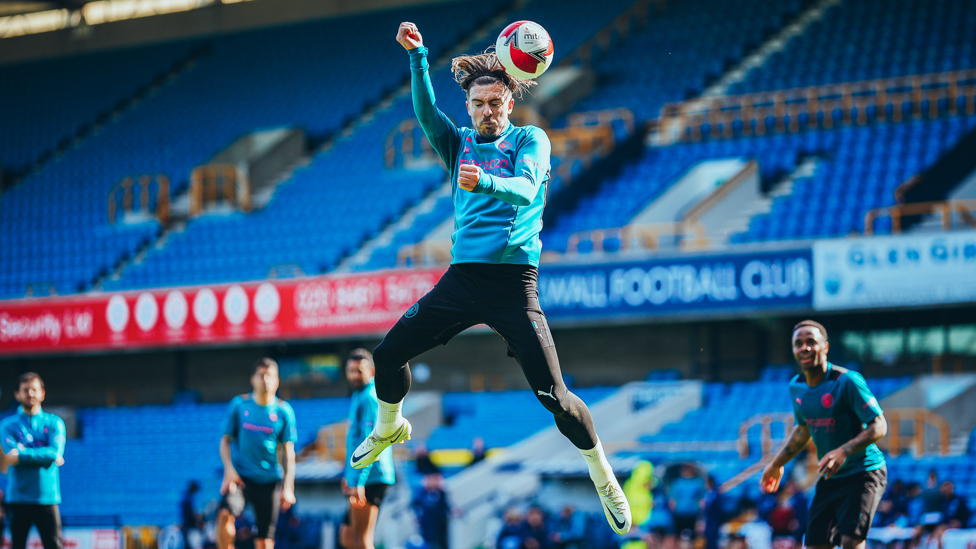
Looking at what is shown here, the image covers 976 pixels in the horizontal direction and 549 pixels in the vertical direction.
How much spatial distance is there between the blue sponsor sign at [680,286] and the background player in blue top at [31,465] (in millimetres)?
10857

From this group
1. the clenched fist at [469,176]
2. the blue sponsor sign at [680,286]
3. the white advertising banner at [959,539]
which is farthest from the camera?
the blue sponsor sign at [680,286]

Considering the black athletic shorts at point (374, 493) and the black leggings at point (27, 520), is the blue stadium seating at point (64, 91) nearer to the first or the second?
the black leggings at point (27, 520)

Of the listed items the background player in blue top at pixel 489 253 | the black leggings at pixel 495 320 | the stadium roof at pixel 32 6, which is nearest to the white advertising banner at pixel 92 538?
the background player in blue top at pixel 489 253

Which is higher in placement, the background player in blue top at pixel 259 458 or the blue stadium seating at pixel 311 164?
the blue stadium seating at pixel 311 164

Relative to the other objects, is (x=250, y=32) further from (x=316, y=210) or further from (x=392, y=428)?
(x=392, y=428)

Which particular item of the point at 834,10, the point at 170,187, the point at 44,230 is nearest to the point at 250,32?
the point at 170,187

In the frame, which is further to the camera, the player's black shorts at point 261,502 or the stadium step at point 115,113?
the stadium step at point 115,113

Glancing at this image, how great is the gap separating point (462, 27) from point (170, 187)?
29.1 feet

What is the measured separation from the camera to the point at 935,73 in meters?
22.6

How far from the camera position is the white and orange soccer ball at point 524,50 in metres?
5.96

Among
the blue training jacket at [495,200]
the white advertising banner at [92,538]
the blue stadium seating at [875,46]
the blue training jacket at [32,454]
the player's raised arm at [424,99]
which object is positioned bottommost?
the white advertising banner at [92,538]

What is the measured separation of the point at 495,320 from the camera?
572 cm

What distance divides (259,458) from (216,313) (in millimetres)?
12616

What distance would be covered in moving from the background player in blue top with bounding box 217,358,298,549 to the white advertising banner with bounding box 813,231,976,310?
10.3 m
